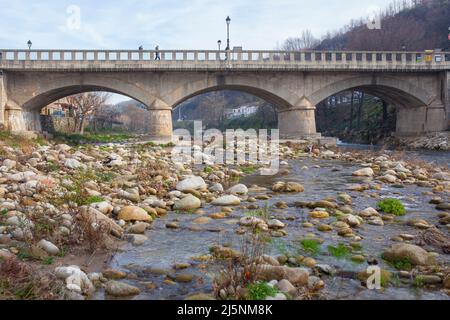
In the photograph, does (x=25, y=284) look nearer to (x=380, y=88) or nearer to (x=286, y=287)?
(x=286, y=287)

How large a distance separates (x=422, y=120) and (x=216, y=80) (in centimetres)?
1842

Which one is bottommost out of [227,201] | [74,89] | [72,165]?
[227,201]

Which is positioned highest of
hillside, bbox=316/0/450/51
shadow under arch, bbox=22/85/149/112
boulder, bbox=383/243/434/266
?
hillside, bbox=316/0/450/51

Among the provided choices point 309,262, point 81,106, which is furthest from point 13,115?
point 309,262

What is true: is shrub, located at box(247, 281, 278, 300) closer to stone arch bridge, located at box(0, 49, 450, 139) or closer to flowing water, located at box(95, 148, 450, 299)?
flowing water, located at box(95, 148, 450, 299)

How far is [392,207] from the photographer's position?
8.59 m

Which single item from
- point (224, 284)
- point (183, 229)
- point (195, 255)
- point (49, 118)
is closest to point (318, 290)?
point (224, 284)

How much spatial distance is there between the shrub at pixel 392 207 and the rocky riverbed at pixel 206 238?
0.31ft

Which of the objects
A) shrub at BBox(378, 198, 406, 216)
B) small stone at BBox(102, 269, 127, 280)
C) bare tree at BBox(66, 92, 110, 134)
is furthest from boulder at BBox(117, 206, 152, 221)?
bare tree at BBox(66, 92, 110, 134)

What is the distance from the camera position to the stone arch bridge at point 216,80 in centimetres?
2802

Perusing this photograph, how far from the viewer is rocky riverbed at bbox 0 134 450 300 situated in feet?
14.6

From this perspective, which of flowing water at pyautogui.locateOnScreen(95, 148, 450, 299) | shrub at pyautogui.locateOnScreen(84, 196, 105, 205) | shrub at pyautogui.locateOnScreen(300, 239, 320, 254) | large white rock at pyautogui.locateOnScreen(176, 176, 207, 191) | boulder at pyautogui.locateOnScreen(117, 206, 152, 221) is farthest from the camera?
large white rock at pyautogui.locateOnScreen(176, 176, 207, 191)

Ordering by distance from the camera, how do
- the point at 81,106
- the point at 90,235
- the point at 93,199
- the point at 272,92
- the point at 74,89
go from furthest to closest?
the point at 81,106 < the point at 272,92 < the point at 74,89 < the point at 93,199 < the point at 90,235

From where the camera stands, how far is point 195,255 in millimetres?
5809
